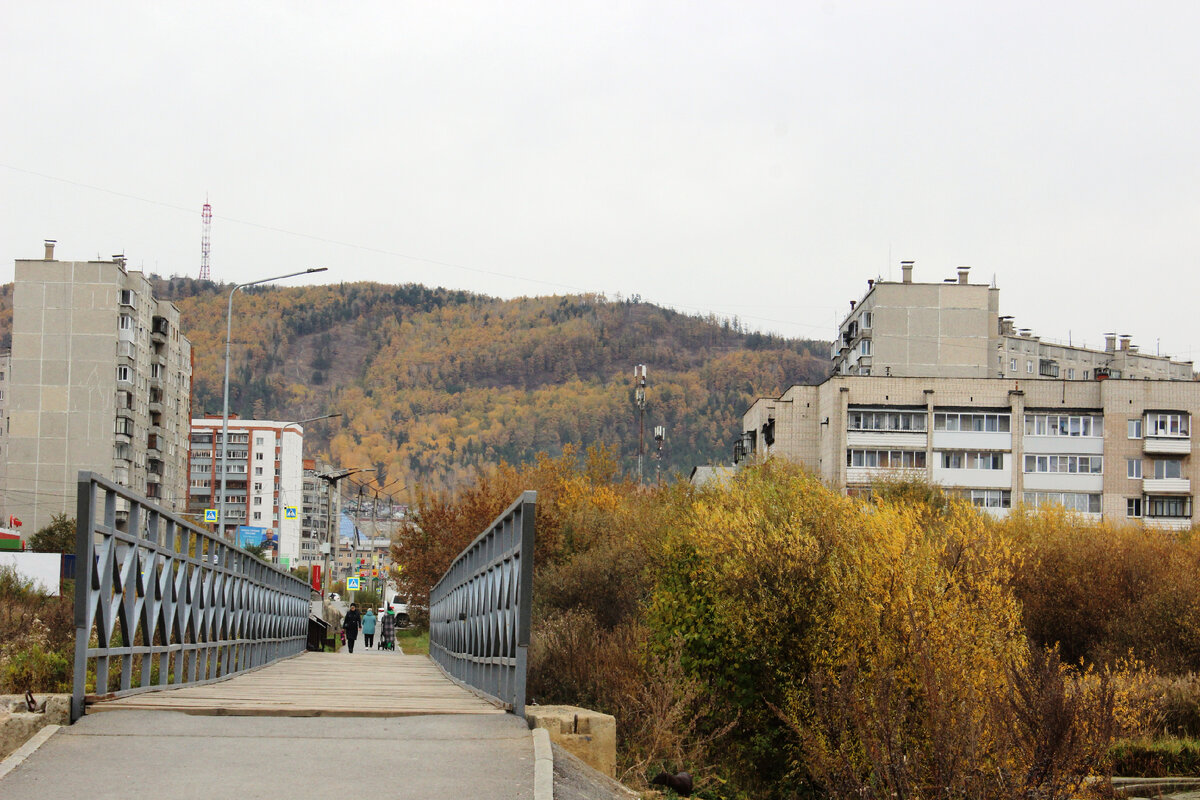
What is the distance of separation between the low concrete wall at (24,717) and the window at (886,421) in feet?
237

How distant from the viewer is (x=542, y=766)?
5.96 metres

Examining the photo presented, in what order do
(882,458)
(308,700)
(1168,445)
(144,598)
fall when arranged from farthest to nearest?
(882,458)
(1168,445)
(144,598)
(308,700)

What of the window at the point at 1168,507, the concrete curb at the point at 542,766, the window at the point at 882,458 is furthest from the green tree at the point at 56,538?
the concrete curb at the point at 542,766

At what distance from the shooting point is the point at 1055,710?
58.1ft

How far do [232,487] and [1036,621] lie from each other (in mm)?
147834

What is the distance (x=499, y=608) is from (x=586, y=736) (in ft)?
7.76

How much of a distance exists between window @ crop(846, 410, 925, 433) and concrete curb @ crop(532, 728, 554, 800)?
71.9 m

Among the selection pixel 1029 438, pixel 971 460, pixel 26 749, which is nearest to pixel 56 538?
pixel 971 460

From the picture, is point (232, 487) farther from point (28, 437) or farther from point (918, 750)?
point (918, 750)

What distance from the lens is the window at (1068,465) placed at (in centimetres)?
7662

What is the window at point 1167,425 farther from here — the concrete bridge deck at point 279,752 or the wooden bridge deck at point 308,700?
the concrete bridge deck at point 279,752

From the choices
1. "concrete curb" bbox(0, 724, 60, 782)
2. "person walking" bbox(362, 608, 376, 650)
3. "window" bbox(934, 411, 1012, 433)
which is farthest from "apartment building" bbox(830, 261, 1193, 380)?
"concrete curb" bbox(0, 724, 60, 782)

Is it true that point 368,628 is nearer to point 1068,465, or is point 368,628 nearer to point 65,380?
point 1068,465

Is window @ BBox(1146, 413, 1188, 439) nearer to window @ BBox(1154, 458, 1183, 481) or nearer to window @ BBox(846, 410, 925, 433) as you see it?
window @ BBox(1154, 458, 1183, 481)
